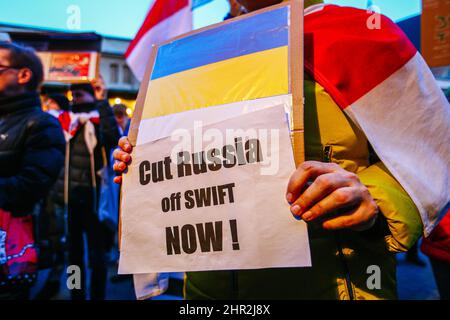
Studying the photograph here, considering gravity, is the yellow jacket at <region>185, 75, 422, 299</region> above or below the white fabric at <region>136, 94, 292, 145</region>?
below

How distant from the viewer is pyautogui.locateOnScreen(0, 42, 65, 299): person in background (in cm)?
164

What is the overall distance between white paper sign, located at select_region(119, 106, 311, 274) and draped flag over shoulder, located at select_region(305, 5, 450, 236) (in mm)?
253

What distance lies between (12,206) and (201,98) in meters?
1.32

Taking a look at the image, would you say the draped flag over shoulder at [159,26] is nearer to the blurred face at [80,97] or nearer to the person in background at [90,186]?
the person in background at [90,186]

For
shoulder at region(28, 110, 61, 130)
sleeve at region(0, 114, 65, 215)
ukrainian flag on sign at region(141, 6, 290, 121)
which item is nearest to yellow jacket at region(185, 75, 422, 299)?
ukrainian flag on sign at region(141, 6, 290, 121)

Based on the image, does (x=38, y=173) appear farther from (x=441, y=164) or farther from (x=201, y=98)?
(x=441, y=164)

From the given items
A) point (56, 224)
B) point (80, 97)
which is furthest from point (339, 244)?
point (56, 224)

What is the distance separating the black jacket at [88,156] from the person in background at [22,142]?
1170 millimetres

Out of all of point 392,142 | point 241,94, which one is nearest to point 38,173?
point 241,94

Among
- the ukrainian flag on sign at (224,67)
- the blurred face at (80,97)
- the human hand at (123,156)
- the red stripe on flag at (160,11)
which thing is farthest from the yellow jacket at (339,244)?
the blurred face at (80,97)

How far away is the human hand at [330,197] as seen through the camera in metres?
0.71

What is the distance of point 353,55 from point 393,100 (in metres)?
0.17

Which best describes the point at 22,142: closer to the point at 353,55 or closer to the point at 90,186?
the point at 90,186

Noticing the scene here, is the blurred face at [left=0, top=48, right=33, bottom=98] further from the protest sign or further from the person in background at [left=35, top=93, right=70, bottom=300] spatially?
the person in background at [left=35, top=93, right=70, bottom=300]
